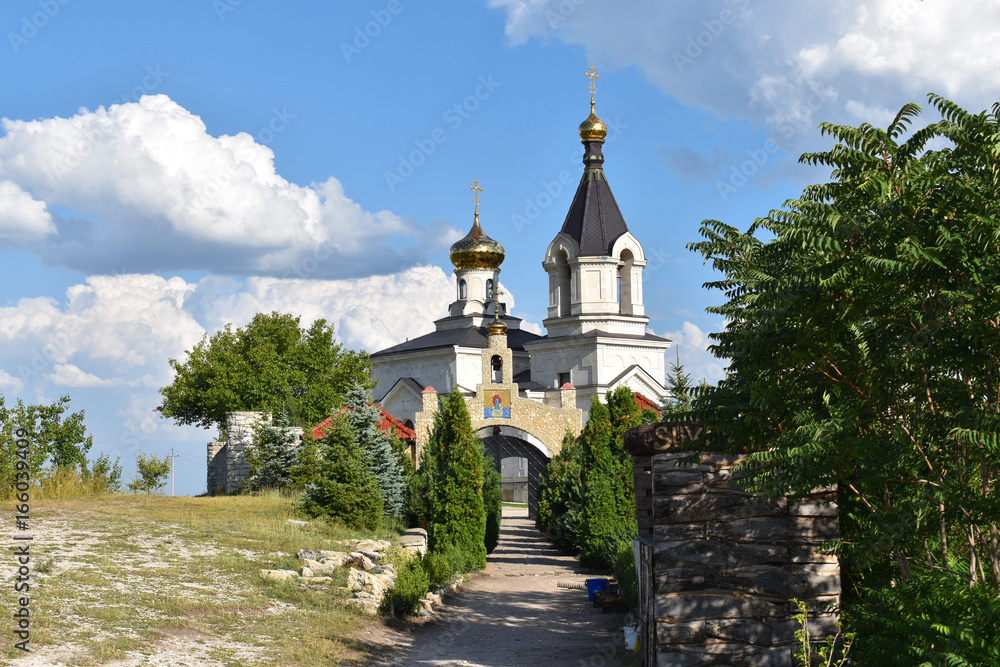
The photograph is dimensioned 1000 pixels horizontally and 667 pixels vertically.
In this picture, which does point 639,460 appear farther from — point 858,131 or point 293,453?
point 293,453

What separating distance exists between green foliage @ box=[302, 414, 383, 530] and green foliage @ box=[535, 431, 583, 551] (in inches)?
169

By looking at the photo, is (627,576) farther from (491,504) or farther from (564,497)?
(564,497)

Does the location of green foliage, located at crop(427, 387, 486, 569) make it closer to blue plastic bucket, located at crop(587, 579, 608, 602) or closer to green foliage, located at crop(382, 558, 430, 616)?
blue plastic bucket, located at crop(587, 579, 608, 602)

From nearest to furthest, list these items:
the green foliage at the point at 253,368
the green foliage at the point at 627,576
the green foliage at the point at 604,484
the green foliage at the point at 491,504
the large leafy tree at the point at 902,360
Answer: the large leafy tree at the point at 902,360, the green foliage at the point at 627,576, the green foliage at the point at 604,484, the green foliage at the point at 491,504, the green foliage at the point at 253,368

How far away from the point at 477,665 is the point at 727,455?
159 inches

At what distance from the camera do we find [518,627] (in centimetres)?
1151

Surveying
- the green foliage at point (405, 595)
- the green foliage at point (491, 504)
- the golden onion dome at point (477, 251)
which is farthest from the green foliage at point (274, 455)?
the golden onion dome at point (477, 251)

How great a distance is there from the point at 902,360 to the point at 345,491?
12531 mm

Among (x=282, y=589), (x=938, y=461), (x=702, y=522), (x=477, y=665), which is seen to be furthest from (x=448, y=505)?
(x=938, y=461)

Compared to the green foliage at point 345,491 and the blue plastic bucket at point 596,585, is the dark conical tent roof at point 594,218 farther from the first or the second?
the blue plastic bucket at point 596,585

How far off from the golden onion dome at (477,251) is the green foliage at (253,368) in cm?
1174

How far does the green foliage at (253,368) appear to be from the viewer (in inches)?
1454

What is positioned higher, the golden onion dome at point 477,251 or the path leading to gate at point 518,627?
the golden onion dome at point 477,251

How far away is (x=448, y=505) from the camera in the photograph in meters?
16.6
